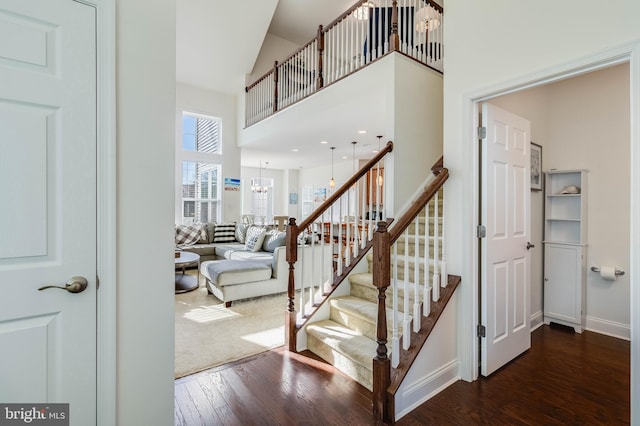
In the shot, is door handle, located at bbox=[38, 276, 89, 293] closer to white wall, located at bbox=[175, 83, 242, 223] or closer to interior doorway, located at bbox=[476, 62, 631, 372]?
interior doorway, located at bbox=[476, 62, 631, 372]

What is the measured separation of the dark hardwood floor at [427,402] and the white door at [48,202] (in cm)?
87

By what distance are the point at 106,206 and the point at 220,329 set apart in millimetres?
2221

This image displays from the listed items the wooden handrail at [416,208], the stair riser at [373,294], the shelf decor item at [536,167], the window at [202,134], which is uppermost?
the window at [202,134]

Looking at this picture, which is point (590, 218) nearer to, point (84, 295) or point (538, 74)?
point (538, 74)

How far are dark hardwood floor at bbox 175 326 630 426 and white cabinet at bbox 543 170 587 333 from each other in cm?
69

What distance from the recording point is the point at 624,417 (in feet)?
5.98

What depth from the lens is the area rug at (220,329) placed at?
2.56 metres

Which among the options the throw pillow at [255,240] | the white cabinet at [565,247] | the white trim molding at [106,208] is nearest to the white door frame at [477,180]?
the white cabinet at [565,247]

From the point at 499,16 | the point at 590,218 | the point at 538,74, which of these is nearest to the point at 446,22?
the point at 499,16

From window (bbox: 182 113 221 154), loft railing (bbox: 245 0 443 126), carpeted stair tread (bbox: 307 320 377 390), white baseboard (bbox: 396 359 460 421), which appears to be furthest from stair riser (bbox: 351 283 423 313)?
window (bbox: 182 113 221 154)

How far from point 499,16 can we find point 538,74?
532 mm

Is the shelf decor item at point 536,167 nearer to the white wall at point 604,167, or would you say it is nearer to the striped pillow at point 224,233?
the white wall at point 604,167

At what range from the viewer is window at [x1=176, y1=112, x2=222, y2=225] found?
23.1 ft

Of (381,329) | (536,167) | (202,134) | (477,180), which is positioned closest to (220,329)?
(381,329)
